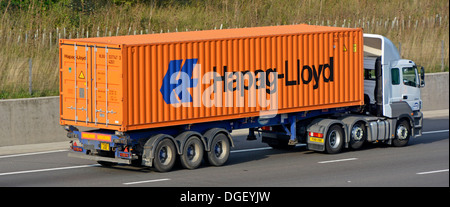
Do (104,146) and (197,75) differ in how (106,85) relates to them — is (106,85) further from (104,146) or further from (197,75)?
(197,75)

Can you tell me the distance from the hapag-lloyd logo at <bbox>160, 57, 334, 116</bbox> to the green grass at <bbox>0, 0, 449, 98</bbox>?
7.22 meters

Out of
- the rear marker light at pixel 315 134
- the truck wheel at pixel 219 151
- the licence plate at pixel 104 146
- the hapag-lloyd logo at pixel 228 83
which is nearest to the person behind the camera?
the licence plate at pixel 104 146

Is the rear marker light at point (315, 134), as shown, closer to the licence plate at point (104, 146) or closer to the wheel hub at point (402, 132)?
the wheel hub at point (402, 132)

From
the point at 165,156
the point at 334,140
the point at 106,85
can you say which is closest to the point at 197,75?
the point at 165,156

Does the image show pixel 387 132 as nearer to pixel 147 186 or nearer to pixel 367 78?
pixel 367 78

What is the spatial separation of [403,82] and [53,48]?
41.2 ft

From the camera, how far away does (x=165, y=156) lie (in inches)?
749

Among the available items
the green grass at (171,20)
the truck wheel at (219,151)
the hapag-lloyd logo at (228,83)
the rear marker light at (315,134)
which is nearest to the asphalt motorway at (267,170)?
the truck wheel at (219,151)

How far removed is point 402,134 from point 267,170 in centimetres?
559

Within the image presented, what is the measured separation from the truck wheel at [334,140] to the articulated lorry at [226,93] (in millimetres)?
31

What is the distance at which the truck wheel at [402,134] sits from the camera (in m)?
23.4

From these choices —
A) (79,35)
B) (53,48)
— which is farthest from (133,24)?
(53,48)

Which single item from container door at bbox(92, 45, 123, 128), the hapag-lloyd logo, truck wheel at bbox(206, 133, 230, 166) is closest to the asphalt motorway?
truck wheel at bbox(206, 133, 230, 166)

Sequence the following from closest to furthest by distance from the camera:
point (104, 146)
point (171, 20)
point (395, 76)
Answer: point (104, 146), point (395, 76), point (171, 20)
